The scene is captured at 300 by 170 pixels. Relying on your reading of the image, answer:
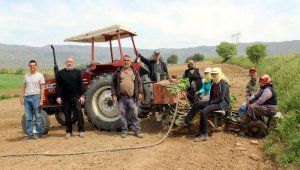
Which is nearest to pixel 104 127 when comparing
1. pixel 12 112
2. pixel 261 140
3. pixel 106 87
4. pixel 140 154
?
pixel 106 87

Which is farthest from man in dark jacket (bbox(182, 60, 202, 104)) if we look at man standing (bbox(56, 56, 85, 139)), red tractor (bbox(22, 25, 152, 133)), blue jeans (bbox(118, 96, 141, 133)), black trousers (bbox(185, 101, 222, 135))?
man standing (bbox(56, 56, 85, 139))

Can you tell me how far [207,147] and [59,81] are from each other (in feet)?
10.8

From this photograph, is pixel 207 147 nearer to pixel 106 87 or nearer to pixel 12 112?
pixel 106 87

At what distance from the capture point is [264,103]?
7.62 meters

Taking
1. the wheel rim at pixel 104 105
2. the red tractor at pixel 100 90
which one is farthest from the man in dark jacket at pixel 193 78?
the wheel rim at pixel 104 105

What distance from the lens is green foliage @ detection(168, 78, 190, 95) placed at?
26.2ft

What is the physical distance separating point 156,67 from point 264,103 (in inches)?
106

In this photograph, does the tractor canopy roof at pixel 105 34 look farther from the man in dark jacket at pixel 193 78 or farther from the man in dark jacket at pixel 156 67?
the man in dark jacket at pixel 193 78

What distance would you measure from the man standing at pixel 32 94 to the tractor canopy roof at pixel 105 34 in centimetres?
119

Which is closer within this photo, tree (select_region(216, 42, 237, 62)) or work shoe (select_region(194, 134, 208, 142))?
work shoe (select_region(194, 134, 208, 142))

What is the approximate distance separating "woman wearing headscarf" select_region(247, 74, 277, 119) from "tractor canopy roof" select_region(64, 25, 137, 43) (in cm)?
313

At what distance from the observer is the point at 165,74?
9.28 metres

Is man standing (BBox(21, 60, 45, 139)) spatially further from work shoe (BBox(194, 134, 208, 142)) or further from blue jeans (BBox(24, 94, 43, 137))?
work shoe (BBox(194, 134, 208, 142))

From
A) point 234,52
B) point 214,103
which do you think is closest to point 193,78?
point 214,103
